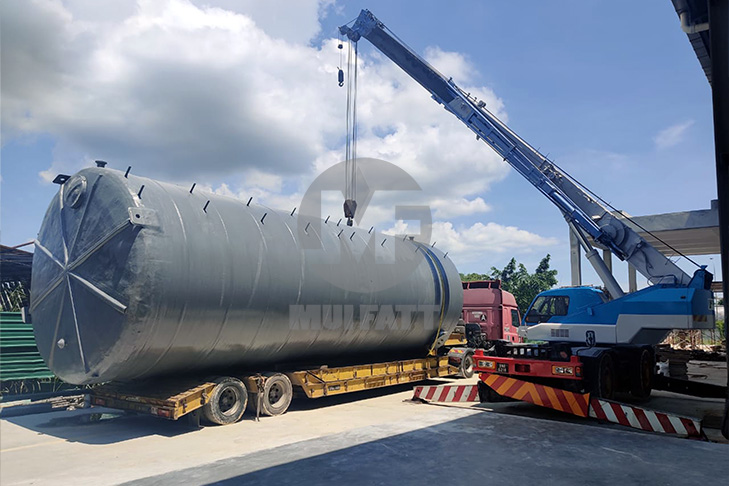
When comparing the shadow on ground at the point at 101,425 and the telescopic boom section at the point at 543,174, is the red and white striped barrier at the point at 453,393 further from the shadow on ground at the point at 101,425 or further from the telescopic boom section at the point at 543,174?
the telescopic boom section at the point at 543,174

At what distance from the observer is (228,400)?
9.98 m

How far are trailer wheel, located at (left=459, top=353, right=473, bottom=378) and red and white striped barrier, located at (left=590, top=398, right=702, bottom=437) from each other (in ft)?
21.0

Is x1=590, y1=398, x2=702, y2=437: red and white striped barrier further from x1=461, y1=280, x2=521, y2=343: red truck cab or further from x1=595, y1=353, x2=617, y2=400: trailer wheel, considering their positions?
x1=461, y1=280, x2=521, y2=343: red truck cab

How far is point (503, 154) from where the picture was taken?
734 inches

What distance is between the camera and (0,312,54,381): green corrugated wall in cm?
1201

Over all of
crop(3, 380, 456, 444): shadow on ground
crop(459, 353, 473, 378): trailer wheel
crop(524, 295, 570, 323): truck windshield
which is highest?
crop(524, 295, 570, 323): truck windshield

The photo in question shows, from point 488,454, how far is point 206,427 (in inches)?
198

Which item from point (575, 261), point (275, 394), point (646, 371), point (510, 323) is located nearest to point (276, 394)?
point (275, 394)

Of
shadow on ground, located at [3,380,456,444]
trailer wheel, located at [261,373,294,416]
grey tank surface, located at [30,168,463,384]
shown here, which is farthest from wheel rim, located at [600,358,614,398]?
trailer wheel, located at [261,373,294,416]

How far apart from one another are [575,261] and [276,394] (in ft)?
61.9

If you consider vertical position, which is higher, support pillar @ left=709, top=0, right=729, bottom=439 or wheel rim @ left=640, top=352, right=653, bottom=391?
support pillar @ left=709, top=0, right=729, bottom=439

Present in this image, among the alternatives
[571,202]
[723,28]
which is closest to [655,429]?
[723,28]

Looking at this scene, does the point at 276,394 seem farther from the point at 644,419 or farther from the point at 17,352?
the point at 644,419

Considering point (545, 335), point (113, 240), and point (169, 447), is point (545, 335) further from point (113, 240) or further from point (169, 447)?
point (113, 240)
